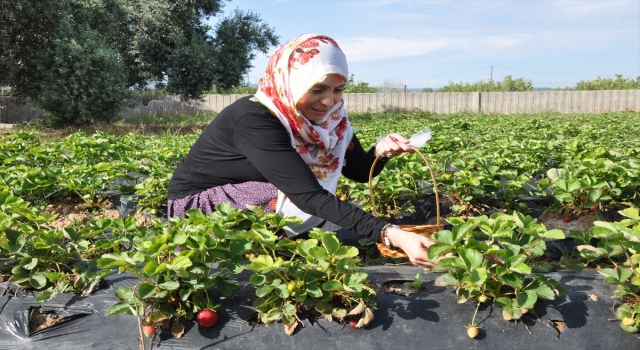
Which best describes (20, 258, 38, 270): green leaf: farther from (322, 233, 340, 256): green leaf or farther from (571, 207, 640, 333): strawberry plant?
(571, 207, 640, 333): strawberry plant

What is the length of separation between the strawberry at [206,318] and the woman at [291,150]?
56cm

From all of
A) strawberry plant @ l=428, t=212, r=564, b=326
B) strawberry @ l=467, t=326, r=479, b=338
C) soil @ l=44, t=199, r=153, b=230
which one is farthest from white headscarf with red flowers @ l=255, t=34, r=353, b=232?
soil @ l=44, t=199, r=153, b=230

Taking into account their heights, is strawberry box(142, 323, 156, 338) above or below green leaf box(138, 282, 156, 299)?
below

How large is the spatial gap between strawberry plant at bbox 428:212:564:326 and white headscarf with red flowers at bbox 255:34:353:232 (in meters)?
0.82

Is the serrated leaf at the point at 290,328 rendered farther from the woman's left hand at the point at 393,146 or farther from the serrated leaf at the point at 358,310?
the woman's left hand at the point at 393,146

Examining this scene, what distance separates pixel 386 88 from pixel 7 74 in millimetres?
15433

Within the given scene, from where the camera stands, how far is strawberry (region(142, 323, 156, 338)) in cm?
156

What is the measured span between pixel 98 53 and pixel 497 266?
11735mm

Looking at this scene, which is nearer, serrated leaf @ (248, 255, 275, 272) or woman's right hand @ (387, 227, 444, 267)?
serrated leaf @ (248, 255, 275, 272)

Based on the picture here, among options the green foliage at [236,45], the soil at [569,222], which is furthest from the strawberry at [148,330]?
the green foliage at [236,45]

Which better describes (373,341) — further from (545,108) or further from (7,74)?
(545,108)

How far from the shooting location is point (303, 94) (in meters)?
2.17

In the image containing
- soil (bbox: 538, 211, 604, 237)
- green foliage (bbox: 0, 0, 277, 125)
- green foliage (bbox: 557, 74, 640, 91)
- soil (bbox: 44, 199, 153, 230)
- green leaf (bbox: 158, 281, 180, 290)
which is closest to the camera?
green leaf (bbox: 158, 281, 180, 290)

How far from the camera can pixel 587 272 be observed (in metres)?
1.92
